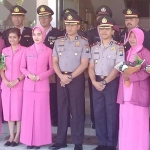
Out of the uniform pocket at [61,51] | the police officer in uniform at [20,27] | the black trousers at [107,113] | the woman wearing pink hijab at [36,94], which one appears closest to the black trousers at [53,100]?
the woman wearing pink hijab at [36,94]

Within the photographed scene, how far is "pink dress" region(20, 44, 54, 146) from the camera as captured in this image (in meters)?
4.55

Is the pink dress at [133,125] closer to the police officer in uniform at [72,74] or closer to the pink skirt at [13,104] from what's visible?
the police officer in uniform at [72,74]

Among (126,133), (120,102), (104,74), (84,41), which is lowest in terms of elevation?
(126,133)

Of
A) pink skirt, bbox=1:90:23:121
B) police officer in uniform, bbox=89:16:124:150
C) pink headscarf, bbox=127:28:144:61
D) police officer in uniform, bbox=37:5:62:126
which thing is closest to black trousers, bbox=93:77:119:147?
police officer in uniform, bbox=89:16:124:150

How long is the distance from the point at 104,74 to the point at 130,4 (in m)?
5.98

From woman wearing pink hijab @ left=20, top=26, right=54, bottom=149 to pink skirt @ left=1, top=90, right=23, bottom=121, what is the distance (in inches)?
3.2

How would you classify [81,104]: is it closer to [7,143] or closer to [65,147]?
[65,147]

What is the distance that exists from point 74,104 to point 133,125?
80 centimetres

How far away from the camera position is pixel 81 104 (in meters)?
4.53

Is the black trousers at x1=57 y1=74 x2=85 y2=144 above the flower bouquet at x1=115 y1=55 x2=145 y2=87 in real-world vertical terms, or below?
below

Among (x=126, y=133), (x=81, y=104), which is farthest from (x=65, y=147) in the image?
(x=126, y=133)

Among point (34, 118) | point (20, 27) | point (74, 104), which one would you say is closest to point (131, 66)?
point (74, 104)

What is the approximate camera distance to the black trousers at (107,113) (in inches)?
171

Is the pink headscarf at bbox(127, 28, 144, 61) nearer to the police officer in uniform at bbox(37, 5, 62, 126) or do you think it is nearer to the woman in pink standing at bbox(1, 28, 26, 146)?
the police officer in uniform at bbox(37, 5, 62, 126)
